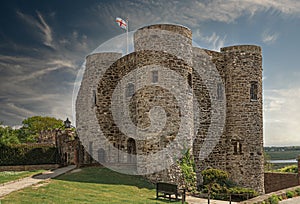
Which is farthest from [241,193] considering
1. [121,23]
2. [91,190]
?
[121,23]

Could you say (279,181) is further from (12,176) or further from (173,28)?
(12,176)

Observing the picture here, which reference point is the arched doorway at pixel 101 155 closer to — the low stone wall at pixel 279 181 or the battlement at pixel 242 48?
the battlement at pixel 242 48

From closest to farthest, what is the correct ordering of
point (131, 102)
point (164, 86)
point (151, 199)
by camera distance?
point (151, 199) < point (164, 86) < point (131, 102)

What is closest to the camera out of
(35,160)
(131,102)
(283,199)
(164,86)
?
(283,199)

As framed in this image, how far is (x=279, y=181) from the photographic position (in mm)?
28234

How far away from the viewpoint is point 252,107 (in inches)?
987

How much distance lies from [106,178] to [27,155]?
33.3 feet

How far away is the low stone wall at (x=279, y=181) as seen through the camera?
89.0 ft

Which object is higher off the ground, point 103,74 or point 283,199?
point 103,74

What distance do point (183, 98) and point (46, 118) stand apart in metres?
53.0

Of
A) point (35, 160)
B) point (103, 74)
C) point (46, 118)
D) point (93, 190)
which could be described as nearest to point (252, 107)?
point (103, 74)

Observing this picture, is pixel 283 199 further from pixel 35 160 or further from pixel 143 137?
pixel 35 160

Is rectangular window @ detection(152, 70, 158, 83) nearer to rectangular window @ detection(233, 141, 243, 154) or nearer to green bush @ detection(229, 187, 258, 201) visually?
green bush @ detection(229, 187, 258, 201)

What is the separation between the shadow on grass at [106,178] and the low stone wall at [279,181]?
42.2ft
